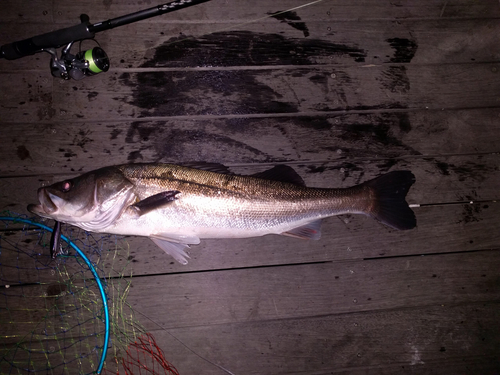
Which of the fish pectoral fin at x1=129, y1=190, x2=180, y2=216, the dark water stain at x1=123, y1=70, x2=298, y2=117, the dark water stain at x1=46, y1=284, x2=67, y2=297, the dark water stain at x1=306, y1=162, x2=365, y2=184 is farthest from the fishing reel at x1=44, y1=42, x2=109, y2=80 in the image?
the dark water stain at x1=306, y1=162, x2=365, y2=184

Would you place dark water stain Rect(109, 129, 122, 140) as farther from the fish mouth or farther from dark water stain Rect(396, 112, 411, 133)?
dark water stain Rect(396, 112, 411, 133)

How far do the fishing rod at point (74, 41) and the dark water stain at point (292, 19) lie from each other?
2.58 feet

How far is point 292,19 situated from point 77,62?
6.20 ft

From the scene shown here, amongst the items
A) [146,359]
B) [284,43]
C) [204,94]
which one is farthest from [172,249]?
[284,43]

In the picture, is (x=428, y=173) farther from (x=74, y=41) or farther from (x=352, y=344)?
(x=74, y=41)

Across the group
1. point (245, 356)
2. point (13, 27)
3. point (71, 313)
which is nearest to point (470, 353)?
point (245, 356)

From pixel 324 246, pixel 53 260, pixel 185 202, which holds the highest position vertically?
pixel 185 202

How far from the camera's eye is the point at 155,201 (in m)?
2.29

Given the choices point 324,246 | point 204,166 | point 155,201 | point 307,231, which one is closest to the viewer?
point 155,201

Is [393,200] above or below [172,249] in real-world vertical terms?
below

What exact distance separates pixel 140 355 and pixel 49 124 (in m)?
2.10

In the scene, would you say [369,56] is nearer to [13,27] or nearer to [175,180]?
[175,180]

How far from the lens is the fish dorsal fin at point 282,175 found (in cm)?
257

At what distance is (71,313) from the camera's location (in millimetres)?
2672
